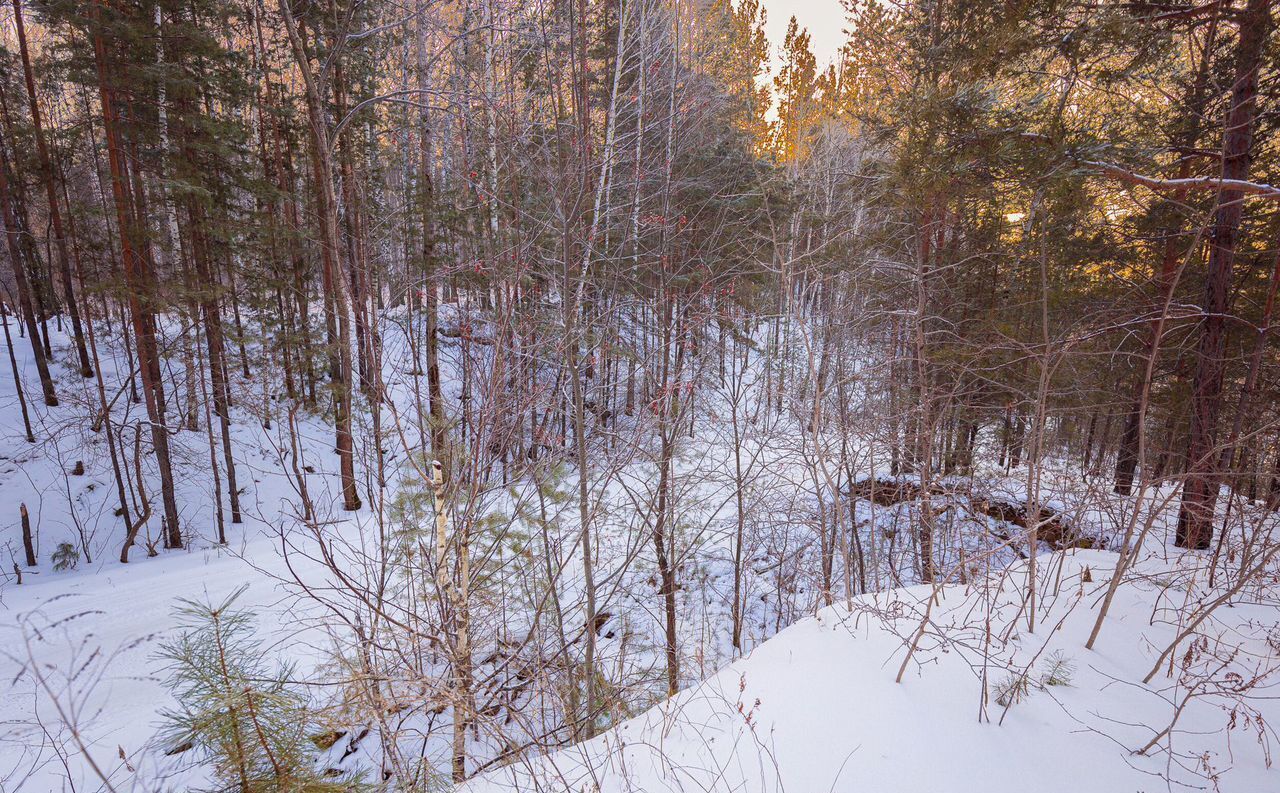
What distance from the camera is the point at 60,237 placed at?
10.9 m

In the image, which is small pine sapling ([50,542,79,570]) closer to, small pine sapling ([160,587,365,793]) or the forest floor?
the forest floor

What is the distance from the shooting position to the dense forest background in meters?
3.83

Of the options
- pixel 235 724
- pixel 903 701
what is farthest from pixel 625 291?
pixel 235 724

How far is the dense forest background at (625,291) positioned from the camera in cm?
383

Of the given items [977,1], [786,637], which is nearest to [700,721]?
[786,637]

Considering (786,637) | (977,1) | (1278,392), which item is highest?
(977,1)

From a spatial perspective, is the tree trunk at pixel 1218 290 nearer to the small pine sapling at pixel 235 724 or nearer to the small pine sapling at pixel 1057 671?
the small pine sapling at pixel 1057 671

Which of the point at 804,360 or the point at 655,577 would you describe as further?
the point at 804,360

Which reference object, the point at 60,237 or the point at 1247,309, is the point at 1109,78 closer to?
the point at 1247,309

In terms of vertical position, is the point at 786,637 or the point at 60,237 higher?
the point at 60,237

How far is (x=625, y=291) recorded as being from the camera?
408 inches

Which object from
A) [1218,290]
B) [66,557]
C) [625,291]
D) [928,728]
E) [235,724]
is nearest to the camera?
[235,724]

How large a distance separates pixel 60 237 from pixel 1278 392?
21973mm

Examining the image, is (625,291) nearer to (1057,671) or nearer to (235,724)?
(1057,671)
